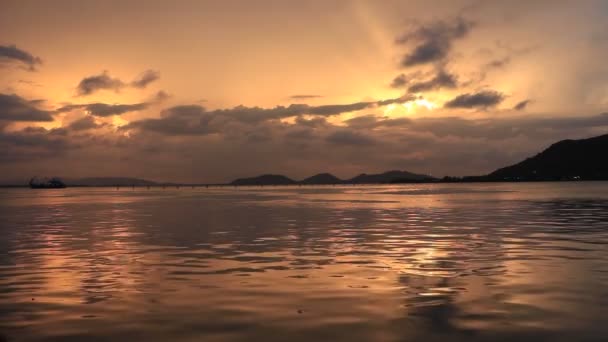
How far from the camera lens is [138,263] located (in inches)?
1081

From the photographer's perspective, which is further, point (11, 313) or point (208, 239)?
point (208, 239)

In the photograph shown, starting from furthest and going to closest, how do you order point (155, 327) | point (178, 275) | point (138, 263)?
1. point (138, 263)
2. point (178, 275)
3. point (155, 327)

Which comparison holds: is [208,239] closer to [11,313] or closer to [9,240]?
[9,240]

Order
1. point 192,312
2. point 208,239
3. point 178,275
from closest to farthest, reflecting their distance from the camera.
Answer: point 192,312, point 178,275, point 208,239

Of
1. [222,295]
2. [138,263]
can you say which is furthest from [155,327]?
[138,263]

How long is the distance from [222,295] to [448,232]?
26.4 metres

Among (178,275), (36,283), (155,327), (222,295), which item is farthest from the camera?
(178,275)

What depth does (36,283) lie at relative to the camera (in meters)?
22.0

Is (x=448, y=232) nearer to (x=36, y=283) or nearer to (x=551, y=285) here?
(x=551, y=285)

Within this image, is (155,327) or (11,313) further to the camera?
(11,313)

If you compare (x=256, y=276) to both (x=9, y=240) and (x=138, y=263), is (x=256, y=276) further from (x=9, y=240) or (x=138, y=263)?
(x=9, y=240)

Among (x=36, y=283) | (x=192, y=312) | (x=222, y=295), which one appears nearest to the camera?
(x=192, y=312)

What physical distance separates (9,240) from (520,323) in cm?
3681

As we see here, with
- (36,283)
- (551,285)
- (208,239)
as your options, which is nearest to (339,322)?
(551,285)
